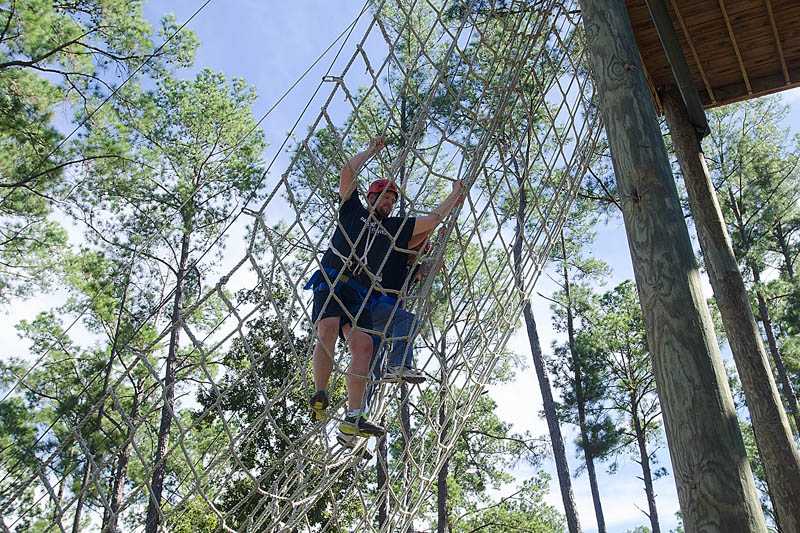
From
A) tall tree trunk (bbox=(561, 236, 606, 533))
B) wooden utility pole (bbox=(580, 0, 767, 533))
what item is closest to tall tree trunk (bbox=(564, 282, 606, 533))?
tall tree trunk (bbox=(561, 236, 606, 533))

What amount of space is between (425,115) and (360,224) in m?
0.50

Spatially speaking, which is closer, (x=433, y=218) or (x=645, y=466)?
(x=433, y=218)

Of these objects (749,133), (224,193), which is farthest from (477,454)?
(749,133)

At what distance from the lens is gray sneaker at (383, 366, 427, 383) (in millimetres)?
2029

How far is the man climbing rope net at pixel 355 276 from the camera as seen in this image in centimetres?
199

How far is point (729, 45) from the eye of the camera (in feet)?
9.44

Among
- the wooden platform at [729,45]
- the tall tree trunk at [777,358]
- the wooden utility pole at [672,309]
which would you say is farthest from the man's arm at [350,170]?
the tall tree trunk at [777,358]

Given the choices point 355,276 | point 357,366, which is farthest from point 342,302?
point 357,366

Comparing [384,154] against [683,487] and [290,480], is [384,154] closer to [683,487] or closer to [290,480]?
[290,480]

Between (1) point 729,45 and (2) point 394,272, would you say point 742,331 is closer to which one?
(1) point 729,45

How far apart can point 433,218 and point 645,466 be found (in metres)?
10.0

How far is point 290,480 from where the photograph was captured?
2.31 metres

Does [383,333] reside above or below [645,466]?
below

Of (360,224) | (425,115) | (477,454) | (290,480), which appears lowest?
(290,480)
